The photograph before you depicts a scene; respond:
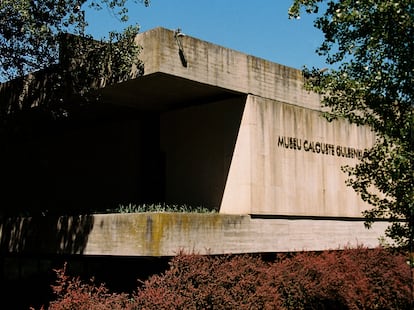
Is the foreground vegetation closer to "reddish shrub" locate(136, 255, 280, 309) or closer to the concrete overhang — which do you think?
"reddish shrub" locate(136, 255, 280, 309)

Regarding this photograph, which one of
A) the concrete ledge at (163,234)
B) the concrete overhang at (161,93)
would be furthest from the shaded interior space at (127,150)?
the concrete ledge at (163,234)

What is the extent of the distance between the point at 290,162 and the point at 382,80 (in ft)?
22.7

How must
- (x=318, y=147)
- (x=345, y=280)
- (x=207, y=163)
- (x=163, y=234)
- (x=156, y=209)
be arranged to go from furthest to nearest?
(x=318, y=147), (x=207, y=163), (x=345, y=280), (x=156, y=209), (x=163, y=234)

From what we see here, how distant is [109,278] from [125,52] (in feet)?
21.4

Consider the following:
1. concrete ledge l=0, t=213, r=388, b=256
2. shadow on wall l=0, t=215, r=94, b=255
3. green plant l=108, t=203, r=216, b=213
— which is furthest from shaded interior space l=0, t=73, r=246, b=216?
concrete ledge l=0, t=213, r=388, b=256

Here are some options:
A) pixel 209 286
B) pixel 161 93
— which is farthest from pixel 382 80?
pixel 161 93

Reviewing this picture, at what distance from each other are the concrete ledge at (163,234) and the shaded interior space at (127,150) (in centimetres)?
139

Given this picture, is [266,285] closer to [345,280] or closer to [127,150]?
[345,280]

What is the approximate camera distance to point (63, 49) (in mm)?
15211

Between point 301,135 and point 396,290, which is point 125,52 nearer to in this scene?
point 301,135

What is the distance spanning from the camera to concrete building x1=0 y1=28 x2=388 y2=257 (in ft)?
46.2

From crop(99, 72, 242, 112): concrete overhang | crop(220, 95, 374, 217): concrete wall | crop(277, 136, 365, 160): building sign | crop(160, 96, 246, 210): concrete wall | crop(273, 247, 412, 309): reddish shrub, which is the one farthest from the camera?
crop(277, 136, 365, 160): building sign

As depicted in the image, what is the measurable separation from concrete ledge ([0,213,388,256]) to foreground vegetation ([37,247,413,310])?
0.54 m

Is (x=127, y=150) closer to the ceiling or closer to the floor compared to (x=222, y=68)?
closer to the floor
